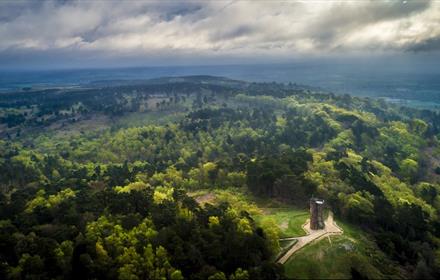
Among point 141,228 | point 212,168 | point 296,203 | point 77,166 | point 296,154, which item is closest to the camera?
point 141,228

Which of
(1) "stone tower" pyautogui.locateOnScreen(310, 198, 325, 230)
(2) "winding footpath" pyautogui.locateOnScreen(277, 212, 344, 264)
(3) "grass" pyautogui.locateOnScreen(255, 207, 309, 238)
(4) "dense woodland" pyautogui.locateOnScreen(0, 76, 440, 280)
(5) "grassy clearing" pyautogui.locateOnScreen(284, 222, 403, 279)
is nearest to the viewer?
(4) "dense woodland" pyautogui.locateOnScreen(0, 76, 440, 280)

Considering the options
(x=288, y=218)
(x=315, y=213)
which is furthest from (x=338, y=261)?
(x=288, y=218)

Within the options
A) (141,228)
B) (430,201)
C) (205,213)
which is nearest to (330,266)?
(205,213)

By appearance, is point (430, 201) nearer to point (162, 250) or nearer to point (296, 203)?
point (296, 203)

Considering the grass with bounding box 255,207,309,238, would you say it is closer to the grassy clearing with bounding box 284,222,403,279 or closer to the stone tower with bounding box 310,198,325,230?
the stone tower with bounding box 310,198,325,230

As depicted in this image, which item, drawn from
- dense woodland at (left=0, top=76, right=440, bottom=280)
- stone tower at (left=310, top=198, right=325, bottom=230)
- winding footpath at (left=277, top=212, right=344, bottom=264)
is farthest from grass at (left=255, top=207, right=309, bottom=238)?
dense woodland at (left=0, top=76, right=440, bottom=280)

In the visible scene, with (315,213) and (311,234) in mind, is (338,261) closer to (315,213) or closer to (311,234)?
(311,234)
